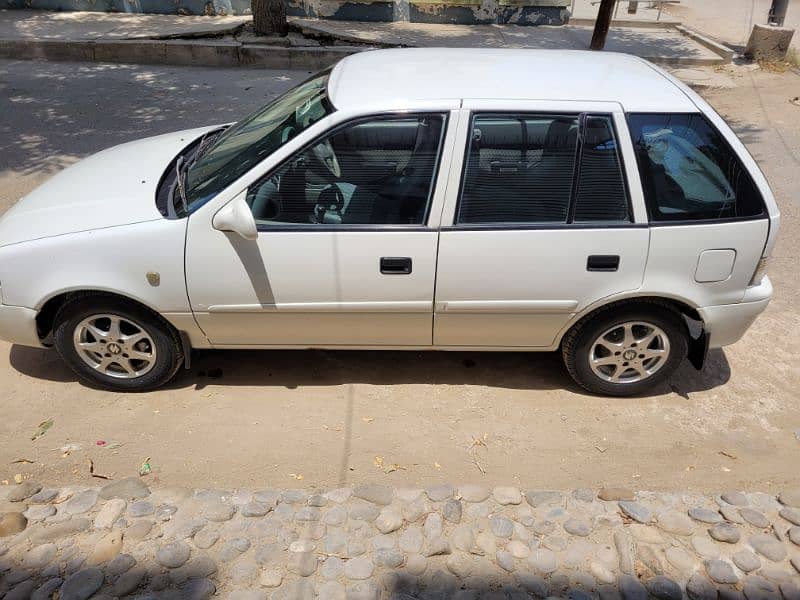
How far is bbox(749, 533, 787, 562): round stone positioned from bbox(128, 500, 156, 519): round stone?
9.54ft

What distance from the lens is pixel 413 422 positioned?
3969 millimetres

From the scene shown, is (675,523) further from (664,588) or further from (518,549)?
(518,549)

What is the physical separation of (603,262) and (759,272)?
0.94 metres

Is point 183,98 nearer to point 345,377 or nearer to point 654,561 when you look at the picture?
point 345,377

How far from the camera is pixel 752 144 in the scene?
8.35 metres

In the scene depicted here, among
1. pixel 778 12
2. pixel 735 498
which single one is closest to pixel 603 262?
pixel 735 498

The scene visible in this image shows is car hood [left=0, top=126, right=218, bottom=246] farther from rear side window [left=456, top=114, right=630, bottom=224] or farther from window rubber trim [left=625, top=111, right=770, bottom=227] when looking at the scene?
window rubber trim [left=625, top=111, right=770, bottom=227]

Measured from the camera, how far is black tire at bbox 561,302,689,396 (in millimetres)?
3832

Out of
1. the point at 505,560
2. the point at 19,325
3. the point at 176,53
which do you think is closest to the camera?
the point at 505,560

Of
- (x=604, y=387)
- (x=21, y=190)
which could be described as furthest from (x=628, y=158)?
(x=21, y=190)

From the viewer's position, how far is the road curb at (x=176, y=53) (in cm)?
1089

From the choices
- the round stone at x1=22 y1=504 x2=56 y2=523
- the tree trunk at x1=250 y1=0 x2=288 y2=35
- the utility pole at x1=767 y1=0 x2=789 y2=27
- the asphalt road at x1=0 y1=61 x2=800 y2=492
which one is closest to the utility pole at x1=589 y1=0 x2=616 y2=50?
the utility pole at x1=767 y1=0 x2=789 y2=27

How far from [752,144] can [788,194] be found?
164 cm

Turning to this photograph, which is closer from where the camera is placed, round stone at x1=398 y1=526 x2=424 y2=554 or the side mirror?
round stone at x1=398 y1=526 x2=424 y2=554
